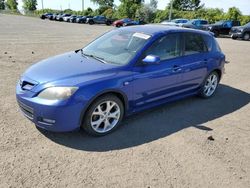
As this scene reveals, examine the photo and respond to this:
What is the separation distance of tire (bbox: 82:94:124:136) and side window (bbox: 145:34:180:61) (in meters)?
1.07

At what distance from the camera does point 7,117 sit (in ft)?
16.3

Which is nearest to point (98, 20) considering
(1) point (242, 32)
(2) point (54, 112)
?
(1) point (242, 32)

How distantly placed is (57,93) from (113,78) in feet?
2.92

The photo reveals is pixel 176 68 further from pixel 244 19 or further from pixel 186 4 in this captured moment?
pixel 186 4

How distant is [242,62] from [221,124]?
296 inches

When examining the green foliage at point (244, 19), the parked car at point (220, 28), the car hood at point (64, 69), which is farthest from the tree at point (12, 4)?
the car hood at point (64, 69)

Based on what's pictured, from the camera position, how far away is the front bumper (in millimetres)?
3990

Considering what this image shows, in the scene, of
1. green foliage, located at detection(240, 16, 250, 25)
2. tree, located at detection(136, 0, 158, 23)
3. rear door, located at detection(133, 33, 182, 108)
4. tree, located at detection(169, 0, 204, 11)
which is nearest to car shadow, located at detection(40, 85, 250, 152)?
rear door, located at detection(133, 33, 182, 108)

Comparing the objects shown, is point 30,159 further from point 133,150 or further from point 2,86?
point 2,86

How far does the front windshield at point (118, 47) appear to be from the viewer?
16.1 ft

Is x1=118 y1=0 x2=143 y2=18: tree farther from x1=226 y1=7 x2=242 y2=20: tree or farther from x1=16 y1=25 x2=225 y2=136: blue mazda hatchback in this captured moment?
x1=16 y1=25 x2=225 y2=136: blue mazda hatchback

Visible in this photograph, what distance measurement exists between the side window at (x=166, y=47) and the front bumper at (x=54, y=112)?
1.66 m

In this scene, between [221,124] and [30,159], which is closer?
[30,159]

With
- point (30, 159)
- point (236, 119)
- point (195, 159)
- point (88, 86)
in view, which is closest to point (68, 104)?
point (88, 86)
